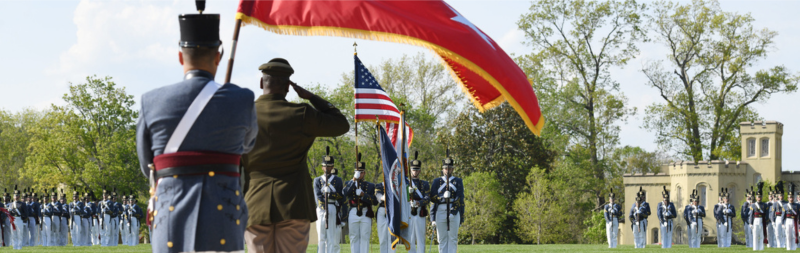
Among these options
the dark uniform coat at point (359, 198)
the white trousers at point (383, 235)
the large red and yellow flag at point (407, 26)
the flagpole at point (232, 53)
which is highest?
the large red and yellow flag at point (407, 26)

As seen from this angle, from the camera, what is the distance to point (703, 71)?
53.5 meters

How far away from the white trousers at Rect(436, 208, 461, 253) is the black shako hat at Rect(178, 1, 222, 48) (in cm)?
1255

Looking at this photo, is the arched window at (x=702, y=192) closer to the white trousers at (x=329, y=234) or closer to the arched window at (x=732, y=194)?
the arched window at (x=732, y=194)

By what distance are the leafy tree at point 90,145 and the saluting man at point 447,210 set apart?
35267 mm

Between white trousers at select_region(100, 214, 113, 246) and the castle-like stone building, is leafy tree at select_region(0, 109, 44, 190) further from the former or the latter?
the castle-like stone building

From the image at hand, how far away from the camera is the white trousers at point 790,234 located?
2553 centimetres

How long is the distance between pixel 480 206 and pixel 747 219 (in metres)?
15.6

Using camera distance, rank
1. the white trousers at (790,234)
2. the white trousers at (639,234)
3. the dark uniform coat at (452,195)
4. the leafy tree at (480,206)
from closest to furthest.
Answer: the dark uniform coat at (452,195)
the white trousers at (790,234)
the white trousers at (639,234)
the leafy tree at (480,206)

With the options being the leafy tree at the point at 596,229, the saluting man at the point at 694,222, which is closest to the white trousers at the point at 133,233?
the saluting man at the point at 694,222

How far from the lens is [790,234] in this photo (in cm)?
2569

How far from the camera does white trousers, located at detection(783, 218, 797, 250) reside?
2553 cm

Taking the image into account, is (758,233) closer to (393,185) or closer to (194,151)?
(393,185)

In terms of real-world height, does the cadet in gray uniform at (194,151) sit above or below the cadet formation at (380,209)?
above

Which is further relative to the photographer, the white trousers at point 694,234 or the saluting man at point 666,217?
the white trousers at point 694,234
